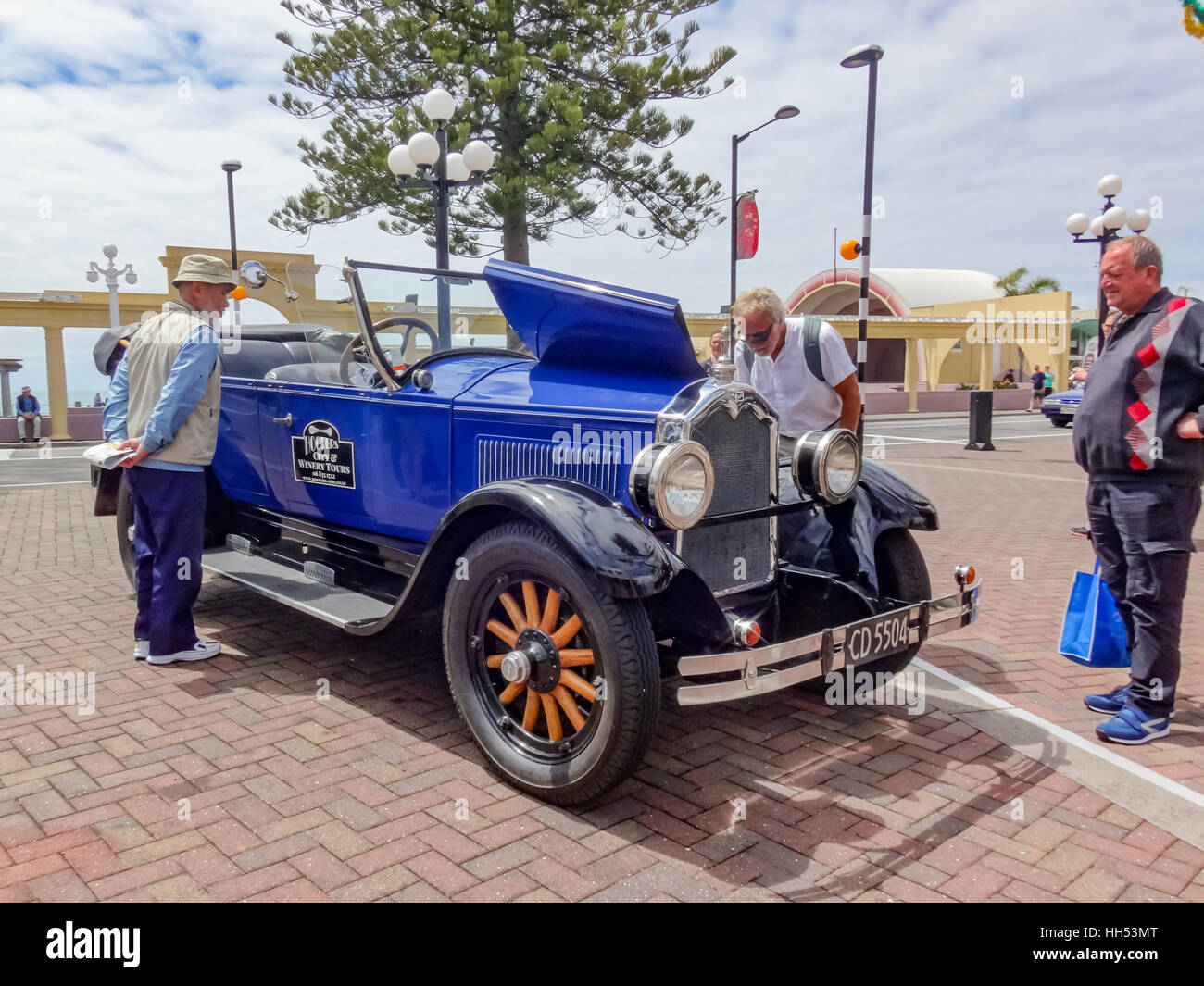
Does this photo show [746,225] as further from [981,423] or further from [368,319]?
[368,319]

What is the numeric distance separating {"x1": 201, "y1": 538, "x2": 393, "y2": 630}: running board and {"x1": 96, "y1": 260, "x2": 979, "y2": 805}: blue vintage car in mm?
16

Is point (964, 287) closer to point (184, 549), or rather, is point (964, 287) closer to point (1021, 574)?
point (1021, 574)

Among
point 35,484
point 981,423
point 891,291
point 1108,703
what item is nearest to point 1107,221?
point 981,423

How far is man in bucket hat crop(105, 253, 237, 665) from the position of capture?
3912mm

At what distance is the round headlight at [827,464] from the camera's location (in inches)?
130

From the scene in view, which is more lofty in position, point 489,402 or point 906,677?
point 489,402

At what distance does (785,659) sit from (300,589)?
2.26m

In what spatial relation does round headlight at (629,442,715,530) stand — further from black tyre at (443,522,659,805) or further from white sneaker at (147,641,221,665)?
white sneaker at (147,641,221,665)

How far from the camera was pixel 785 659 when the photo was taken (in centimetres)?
265

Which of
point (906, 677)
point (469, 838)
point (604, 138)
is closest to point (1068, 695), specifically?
point (906, 677)

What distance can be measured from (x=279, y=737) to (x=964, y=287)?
Result: 52.8 meters

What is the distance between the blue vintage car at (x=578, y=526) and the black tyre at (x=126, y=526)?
1016mm

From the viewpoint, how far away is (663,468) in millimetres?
2719
